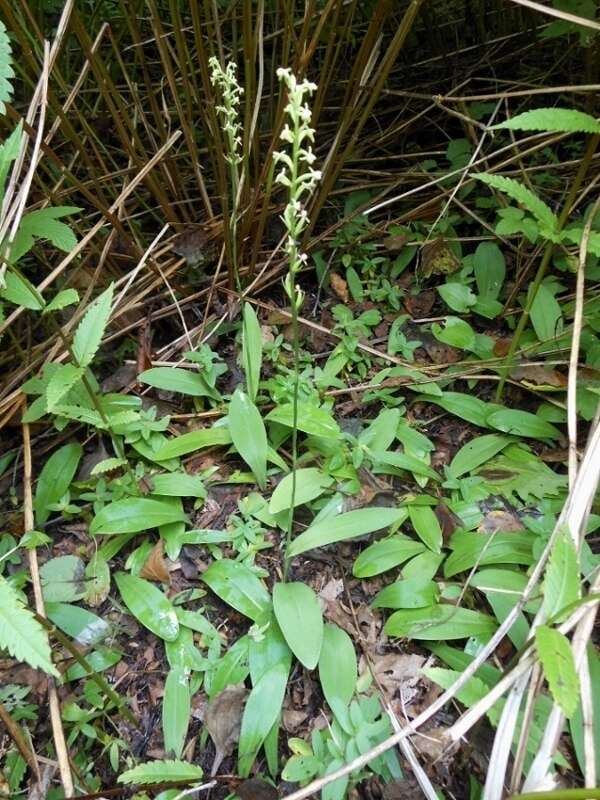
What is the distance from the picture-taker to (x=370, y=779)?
128 cm

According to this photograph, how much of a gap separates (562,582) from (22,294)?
1394 millimetres

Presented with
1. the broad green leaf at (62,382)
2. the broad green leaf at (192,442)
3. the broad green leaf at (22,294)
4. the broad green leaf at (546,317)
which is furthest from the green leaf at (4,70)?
the broad green leaf at (546,317)

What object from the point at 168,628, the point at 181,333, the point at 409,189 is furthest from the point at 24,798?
the point at 409,189

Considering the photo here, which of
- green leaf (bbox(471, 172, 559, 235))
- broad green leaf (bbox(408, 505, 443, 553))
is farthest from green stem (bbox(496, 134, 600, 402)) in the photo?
broad green leaf (bbox(408, 505, 443, 553))

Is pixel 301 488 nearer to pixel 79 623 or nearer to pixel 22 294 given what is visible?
pixel 79 623

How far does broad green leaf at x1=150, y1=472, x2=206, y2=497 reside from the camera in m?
1.77

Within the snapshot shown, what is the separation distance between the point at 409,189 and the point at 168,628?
195 centimetres

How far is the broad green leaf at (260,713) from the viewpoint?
4.40 ft

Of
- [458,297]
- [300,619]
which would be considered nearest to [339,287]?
[458,297]

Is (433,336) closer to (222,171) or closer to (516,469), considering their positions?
(516,469)

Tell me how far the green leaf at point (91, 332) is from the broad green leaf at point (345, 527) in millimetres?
735

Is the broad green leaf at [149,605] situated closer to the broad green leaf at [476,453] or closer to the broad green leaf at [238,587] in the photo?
the broad green leaf at [238,587]

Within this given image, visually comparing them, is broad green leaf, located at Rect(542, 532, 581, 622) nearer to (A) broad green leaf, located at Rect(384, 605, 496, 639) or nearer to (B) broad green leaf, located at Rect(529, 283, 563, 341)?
(A) broad green leaf, located at Rect(384, 605, 496, 639)

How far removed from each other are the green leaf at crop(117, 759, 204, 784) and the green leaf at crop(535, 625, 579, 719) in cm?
78
